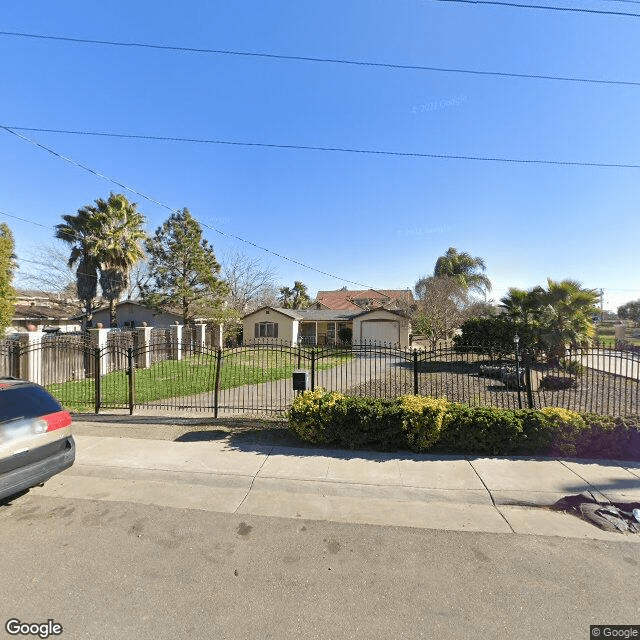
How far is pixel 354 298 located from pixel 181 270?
29.1m

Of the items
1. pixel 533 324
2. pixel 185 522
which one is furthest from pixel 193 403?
pixel 533 324

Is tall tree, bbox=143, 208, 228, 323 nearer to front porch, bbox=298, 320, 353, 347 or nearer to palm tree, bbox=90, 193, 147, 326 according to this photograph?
palm tree, bbox=90, 193, 147, 326

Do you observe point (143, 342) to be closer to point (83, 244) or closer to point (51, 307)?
point (83, 244)

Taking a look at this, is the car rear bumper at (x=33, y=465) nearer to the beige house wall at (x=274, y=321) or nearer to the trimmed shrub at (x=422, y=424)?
the trimmed shrub at (x=422, y=424)

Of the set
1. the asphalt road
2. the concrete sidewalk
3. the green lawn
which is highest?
the asphalt road

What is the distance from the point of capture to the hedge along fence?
213 inches

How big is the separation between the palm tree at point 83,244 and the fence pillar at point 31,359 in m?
12.2

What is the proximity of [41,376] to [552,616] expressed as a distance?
13667mm

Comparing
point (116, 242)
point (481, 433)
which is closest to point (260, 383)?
point (481, 433)

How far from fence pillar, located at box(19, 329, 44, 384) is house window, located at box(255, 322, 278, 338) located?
758 inches

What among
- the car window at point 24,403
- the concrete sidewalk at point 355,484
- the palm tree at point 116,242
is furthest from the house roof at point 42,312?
the car window at point 24,403

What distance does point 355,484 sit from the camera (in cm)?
458

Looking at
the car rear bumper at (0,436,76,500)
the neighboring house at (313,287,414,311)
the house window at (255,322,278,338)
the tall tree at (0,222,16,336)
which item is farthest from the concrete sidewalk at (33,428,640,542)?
the neighboring house at (313,287,414,311)

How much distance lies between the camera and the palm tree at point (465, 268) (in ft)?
115
